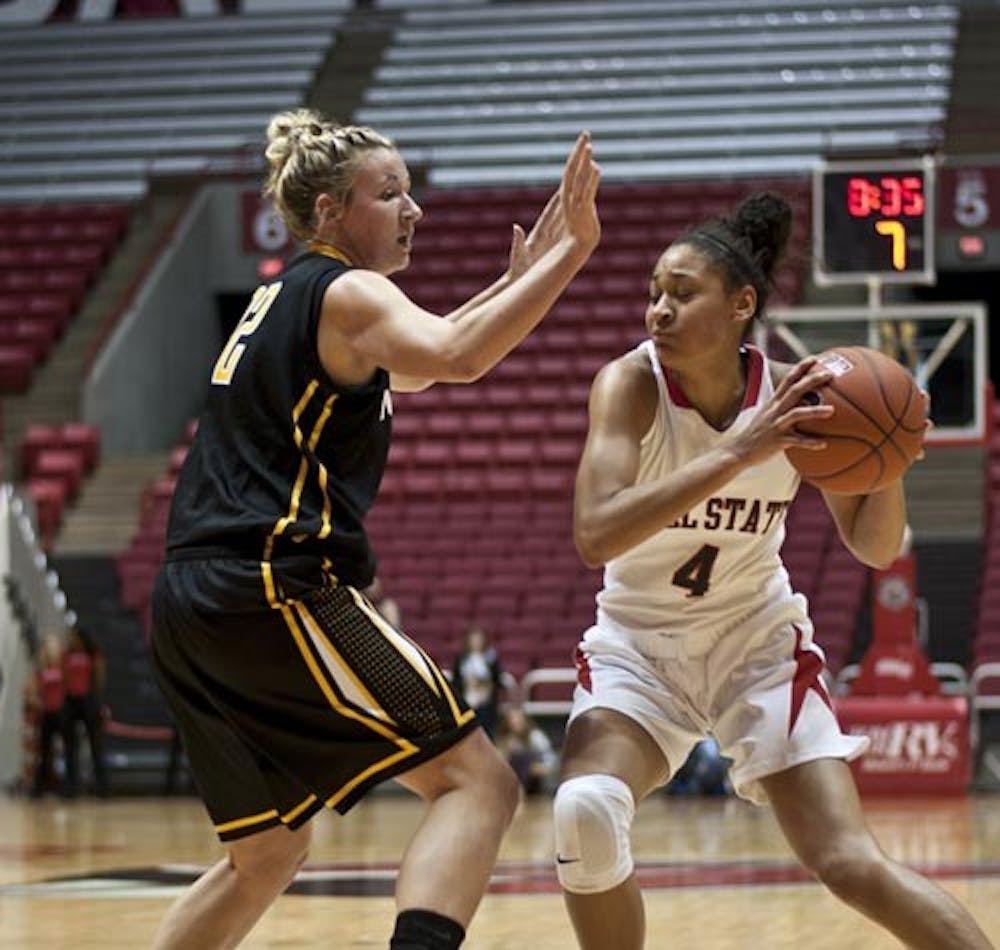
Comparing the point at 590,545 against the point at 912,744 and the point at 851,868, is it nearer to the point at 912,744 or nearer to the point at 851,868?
the point at 851,868

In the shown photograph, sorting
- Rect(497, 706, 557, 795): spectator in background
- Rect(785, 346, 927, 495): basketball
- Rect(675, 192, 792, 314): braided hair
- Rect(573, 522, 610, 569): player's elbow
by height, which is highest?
Rect(675, 192, 792, 314): braided hair

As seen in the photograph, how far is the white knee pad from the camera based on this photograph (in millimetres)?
4090

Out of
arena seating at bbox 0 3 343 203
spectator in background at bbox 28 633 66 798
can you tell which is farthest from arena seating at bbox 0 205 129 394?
spectator in background at bbox 28 633 66 798

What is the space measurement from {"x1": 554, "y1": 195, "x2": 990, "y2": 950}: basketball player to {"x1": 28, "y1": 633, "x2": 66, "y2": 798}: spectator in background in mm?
10848

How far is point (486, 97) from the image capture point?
74.0 feet

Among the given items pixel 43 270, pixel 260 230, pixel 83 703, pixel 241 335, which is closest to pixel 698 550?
pixel 241 335

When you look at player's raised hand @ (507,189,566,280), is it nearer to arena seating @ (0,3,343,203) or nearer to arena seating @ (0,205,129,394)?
arena seating @ (0,205,129,394)

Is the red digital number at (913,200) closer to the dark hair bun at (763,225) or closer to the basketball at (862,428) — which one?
the dark hair bun at (763,225)

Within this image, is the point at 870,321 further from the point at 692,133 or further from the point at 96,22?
the point at 96,22

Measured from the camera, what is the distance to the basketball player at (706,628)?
4.09 meters

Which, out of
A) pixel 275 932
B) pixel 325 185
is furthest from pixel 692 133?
pixel 325 185

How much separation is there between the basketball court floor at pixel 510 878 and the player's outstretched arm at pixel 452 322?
8.95 feet

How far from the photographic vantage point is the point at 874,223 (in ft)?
40.7

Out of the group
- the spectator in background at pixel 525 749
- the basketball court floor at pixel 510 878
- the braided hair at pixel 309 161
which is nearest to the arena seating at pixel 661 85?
the spectator in background at pixel 525 749
